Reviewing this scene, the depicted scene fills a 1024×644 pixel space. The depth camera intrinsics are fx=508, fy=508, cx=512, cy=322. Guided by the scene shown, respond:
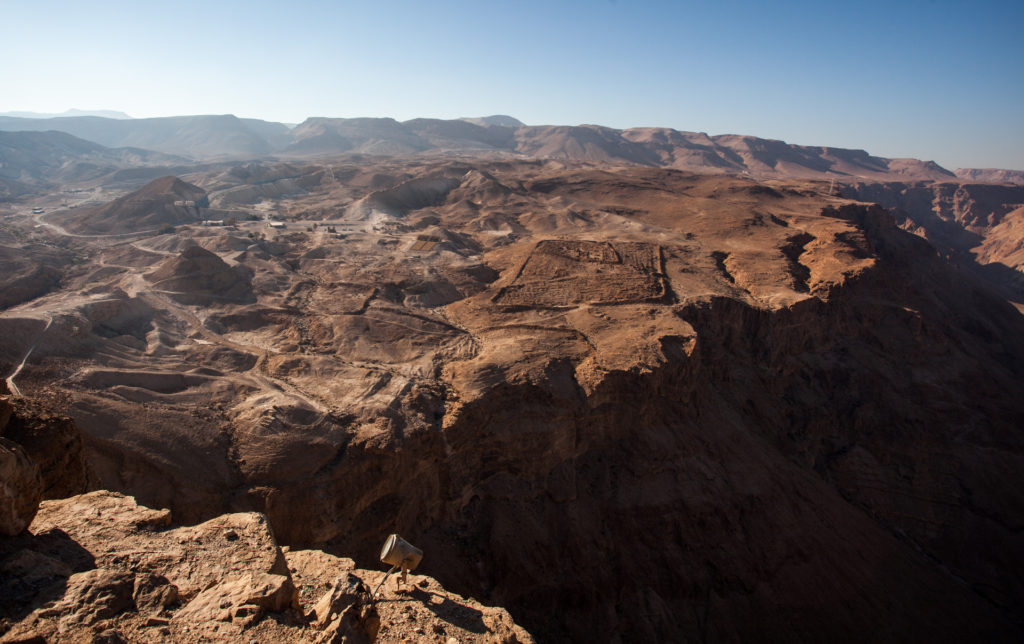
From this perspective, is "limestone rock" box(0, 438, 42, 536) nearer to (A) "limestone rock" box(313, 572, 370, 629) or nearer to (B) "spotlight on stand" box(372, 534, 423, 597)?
(A) "limestone rock" box(313, 572, 370, 629)

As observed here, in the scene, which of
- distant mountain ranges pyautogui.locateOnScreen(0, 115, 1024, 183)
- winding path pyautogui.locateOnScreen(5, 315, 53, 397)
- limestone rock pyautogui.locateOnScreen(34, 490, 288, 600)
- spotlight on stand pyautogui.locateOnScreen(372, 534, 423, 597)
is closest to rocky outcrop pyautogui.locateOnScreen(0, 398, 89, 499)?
limestone rock pyautogui.locateOnScreen(34, 490, 288, 600)

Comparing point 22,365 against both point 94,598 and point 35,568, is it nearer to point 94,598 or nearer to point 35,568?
point 35,568

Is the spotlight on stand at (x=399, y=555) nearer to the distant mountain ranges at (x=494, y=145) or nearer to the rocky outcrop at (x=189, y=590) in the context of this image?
the rocky outcrop at (x=189, y=590)

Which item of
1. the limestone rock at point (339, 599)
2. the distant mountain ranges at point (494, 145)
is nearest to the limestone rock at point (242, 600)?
the limestone rock at point (339, 599)

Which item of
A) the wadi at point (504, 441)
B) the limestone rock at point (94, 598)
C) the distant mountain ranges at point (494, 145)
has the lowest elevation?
the wadi at point (504, 441)

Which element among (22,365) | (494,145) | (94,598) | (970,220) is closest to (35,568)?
(94,598)

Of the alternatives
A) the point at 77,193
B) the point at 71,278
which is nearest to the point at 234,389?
the point at 71,278
